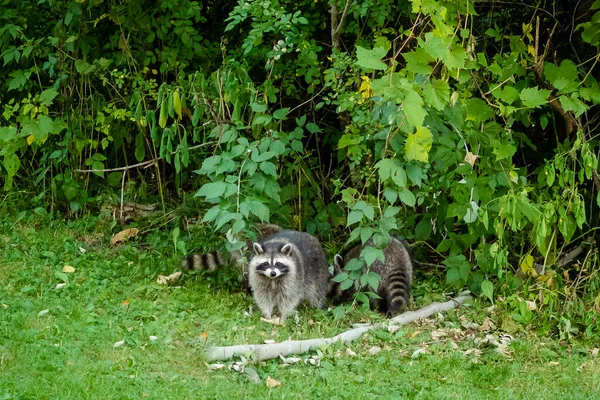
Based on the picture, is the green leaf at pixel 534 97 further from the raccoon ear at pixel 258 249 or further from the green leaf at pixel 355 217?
the raccoon ear at pixel 258 249

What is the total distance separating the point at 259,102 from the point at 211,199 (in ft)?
2.82

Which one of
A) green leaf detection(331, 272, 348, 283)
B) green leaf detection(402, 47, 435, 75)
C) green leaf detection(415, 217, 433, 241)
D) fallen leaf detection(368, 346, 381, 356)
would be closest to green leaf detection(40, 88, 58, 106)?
green leaf detection(331, 272, 348, 283)

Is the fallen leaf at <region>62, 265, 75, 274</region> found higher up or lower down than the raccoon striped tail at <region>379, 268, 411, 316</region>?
higher up

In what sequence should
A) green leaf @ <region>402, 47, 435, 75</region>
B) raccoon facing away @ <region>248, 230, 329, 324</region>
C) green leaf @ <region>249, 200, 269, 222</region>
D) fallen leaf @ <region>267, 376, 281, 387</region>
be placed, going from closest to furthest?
fallen leaf @ <region>267, 376, 281, 387</region> < green leaf @ <region>402, 47, 435, 75</region> < green leaf @ <region>249, 200, 269, 222</region> < raccoon facing away @ <region>248, 230, 329, 324</region>

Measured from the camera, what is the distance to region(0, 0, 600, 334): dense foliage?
237 inches

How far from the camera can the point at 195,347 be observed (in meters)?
5.43

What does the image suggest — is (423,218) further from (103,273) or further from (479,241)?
(103,273)

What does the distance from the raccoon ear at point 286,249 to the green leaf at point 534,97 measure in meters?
1.80

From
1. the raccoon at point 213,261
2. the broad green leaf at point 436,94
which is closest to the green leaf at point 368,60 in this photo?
the broad green leaf at point 436,94

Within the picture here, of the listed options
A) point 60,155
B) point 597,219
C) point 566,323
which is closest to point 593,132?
point 597,219

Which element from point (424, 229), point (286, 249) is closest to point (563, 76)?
point (424, 229)

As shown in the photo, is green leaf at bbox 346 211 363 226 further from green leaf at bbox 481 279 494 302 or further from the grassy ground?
green leaf at bbox 481 279 494 302

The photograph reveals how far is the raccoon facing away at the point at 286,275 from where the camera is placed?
252 inches

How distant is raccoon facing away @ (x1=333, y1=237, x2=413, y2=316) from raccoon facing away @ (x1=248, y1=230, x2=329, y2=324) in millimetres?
192
